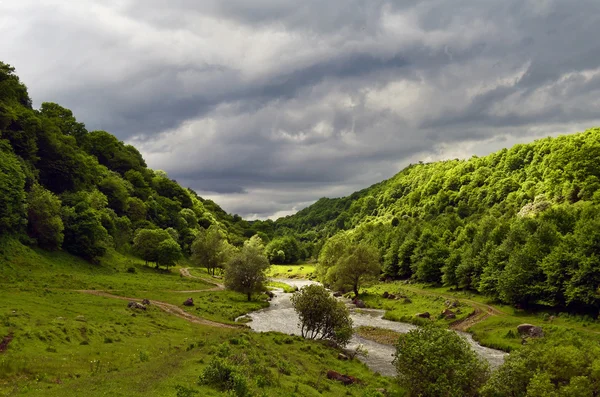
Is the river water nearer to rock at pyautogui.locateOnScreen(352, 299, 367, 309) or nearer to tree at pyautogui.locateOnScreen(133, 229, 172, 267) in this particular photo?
rock at pyautogui.locateOnScreen(352, 299, 367, 309)

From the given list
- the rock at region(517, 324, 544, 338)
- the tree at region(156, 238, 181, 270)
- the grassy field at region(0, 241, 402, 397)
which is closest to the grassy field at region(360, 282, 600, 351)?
the rock at region(517, 324, 544, 338)

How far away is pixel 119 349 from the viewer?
42.5m

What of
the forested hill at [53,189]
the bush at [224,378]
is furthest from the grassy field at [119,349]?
the forested hill at [53,189]

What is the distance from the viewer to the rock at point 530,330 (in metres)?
63.6

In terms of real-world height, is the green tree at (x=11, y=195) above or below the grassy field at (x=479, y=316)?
above

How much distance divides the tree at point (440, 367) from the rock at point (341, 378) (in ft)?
19.5

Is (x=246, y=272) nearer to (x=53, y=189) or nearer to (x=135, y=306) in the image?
(x=135, y=306)

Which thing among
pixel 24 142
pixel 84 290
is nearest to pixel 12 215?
pixel 84 290

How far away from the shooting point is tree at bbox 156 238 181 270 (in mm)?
118812

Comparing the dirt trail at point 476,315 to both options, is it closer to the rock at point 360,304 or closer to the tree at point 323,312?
the rock at point 360,304

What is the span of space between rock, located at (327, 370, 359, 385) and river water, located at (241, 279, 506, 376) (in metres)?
7.54

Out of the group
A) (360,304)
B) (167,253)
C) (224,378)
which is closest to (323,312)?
(224,378)

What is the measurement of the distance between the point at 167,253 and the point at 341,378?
286 ft

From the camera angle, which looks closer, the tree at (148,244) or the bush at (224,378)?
the bush at (224,378)
